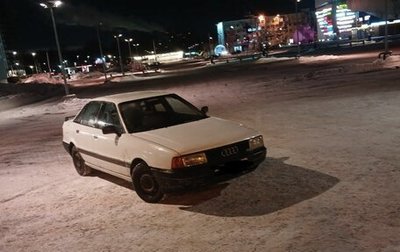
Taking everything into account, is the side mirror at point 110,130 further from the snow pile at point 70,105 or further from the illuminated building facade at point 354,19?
the illuminated building facade at point 354,19

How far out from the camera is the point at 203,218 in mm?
5895

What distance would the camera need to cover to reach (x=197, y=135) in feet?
22.0

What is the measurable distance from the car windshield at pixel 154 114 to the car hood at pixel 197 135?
26 centimetres

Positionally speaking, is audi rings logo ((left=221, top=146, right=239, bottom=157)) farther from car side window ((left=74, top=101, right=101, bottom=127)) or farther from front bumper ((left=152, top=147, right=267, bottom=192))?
car side window ((left=74, top=101, right=101, bottom=127))

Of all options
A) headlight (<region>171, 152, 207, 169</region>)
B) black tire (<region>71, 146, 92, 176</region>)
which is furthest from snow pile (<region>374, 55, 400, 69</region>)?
headlight (<region>171, 152, 207, 169</region>)

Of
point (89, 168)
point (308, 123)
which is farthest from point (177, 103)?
point (308, 123)

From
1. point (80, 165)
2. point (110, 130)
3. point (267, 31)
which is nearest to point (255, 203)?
point (110, 130)

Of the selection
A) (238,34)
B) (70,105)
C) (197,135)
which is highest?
(238,34)

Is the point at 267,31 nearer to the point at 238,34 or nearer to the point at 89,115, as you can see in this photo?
the point at 238,34

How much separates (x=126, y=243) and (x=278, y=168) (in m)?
3.27

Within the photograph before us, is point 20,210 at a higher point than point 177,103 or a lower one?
lower

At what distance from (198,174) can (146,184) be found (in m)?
0.93

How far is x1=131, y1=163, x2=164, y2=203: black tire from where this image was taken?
21.7ft

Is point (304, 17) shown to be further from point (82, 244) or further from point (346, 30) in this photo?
point (82, 244)
